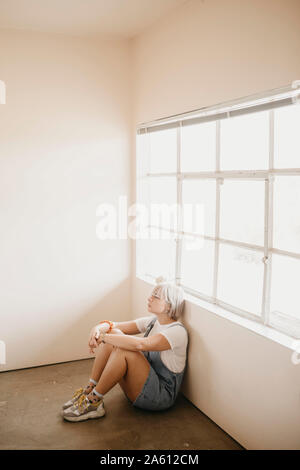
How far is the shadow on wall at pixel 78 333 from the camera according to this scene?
153 inches

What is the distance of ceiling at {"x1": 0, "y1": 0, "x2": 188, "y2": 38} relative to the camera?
3107 millimetres

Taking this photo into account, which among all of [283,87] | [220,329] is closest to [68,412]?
[220,329]

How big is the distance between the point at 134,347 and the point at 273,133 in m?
1.59

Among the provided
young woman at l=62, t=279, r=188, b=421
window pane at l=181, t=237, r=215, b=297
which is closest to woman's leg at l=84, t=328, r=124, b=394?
young woman at l=62, t=279, r=188, b=421

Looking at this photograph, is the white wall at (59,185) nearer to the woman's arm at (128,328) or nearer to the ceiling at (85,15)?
the ceiling at (85,15)

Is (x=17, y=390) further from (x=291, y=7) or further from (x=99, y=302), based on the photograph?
(x=291, y=7)

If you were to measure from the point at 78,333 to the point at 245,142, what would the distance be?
90.4 inches

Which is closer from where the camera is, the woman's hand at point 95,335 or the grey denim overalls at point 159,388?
the grey denim overalls at point 159,388

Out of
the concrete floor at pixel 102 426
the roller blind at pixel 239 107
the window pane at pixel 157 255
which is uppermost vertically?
the roller blind at pixel 239 107

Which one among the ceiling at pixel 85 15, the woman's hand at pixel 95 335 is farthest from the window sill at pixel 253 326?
the ceiling at pixel 85 15

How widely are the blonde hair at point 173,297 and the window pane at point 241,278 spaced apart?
1.01ft

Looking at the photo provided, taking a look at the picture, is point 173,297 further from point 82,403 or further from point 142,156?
point 142,156

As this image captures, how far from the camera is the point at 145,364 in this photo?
2973 mm

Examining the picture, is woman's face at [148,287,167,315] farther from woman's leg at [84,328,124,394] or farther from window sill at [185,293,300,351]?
woman's leg at [84,328,124,394]
